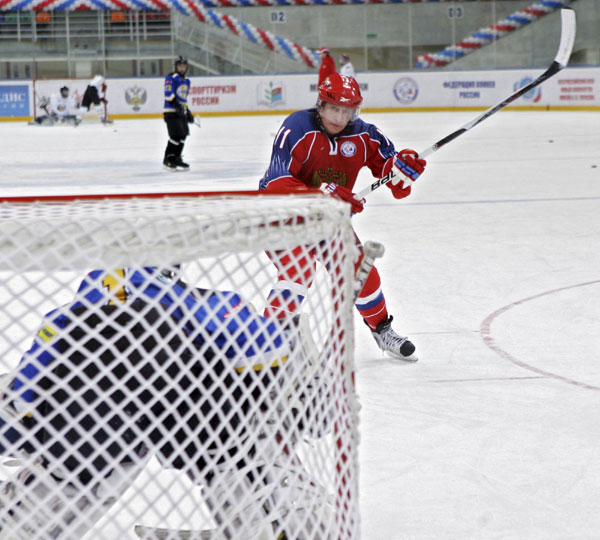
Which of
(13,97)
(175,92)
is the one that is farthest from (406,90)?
(175,92)

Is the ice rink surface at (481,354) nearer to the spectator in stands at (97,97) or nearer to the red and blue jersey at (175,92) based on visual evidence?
the red and blue jersey at (175,92)

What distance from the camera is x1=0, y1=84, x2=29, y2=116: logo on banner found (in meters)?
18.4

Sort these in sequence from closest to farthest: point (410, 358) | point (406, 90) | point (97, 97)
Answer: point (410, 358) < point (97, 97) < point (406, 90)

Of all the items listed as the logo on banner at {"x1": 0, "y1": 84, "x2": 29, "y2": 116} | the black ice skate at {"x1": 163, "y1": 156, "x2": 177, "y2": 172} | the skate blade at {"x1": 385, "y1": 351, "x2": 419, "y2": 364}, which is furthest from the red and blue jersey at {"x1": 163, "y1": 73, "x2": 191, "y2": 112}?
the logo on banner at {"x1": 0, "y1": 84, "x2": 29, "y2": 116}

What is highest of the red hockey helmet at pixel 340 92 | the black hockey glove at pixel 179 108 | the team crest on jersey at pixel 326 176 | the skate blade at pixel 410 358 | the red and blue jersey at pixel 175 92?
the red and blue jersey at pixel 175 92

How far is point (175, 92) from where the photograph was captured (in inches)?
353

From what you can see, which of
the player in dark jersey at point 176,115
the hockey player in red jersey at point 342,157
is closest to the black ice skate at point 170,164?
the player in dark jersey at point 176,115

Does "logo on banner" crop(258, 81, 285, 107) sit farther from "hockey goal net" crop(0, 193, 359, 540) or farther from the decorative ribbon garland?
"hockey goal net" crop(0, 193, 359, 540)

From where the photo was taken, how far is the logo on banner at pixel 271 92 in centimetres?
1859

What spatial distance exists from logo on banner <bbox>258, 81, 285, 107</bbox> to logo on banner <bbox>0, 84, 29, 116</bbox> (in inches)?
175

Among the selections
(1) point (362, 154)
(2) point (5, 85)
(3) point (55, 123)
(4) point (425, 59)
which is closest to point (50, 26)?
(2) point (5, 85)

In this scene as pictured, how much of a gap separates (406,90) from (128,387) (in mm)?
17742

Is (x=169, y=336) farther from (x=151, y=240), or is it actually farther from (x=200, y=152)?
(x=200, y=152)

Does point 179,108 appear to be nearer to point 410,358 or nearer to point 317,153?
point 317,153
